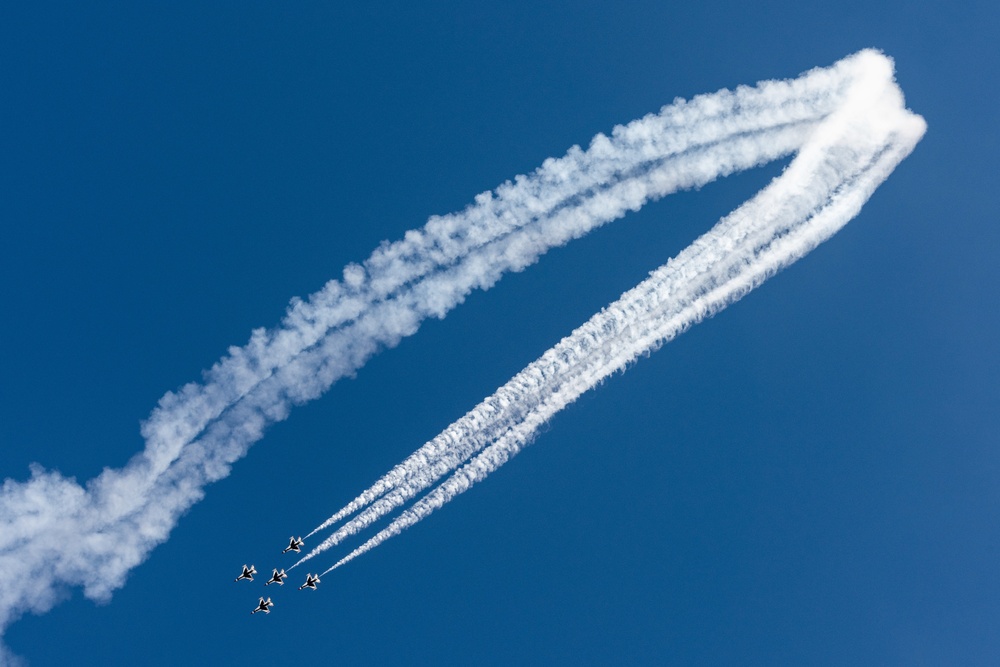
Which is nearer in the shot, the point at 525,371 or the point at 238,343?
the point at 525,371

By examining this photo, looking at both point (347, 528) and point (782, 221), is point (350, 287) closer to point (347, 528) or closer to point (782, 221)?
point (347, 528)

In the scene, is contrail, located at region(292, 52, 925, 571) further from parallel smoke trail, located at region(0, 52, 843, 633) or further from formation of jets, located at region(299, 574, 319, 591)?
formation of jets, located at region(299, 574, 319, 591)

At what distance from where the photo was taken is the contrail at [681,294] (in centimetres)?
3616

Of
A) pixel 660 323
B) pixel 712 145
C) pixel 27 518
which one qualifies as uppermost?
pixel 27 518

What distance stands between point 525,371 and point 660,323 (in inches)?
251

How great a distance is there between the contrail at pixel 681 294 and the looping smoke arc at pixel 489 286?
2.5 inches

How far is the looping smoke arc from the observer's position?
36469mm

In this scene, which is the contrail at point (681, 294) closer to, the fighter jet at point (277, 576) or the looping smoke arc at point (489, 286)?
the looping smoke arc at point (489, 286)

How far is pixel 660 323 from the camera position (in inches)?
1421

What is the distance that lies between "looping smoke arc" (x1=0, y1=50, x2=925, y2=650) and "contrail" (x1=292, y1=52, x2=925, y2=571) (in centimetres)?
6

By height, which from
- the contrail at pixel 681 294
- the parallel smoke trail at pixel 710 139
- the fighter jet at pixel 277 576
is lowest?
the contrail at pixel 681 294

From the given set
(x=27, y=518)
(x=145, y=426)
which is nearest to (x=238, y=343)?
(x=145, y=426)

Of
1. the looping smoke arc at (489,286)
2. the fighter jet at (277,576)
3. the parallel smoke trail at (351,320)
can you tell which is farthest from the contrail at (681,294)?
the fighter jet at (277,576)

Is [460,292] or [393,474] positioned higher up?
[460,292]
